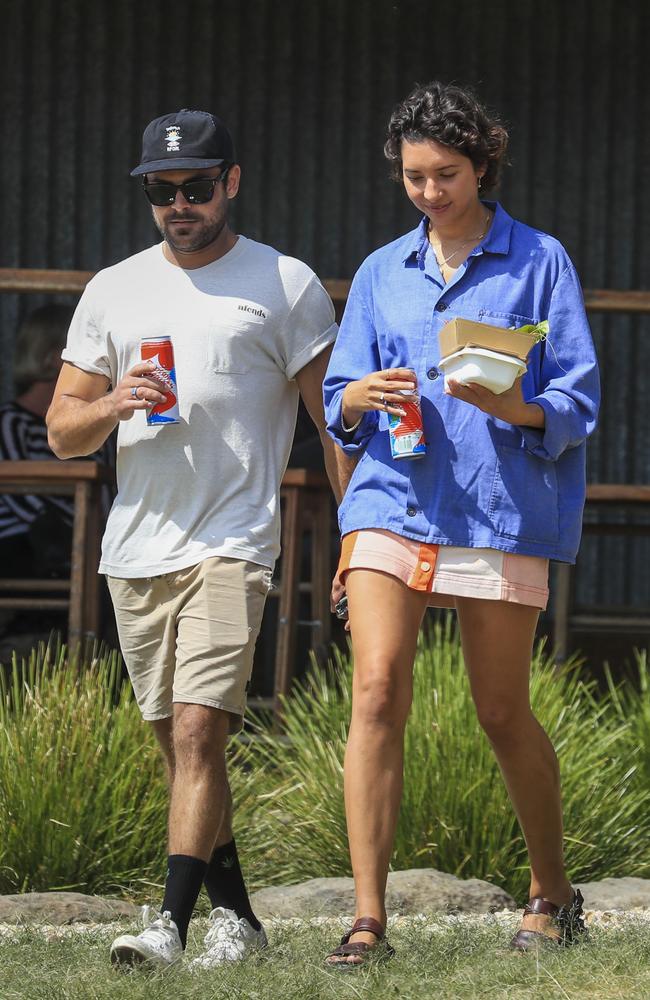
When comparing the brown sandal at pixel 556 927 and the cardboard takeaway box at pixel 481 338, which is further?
the brown sandal at pixel 556 927

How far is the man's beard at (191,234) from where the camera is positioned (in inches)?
165

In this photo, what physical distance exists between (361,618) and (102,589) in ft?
11.9

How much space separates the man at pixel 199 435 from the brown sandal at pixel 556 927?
0.64 metres

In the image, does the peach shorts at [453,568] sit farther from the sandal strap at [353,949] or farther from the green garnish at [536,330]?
the sandal strap at [353,949]

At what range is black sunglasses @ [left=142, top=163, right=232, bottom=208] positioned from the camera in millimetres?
4164

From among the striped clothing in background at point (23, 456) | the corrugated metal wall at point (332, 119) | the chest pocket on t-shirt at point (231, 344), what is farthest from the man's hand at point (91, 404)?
the corrugated metal wall at point (332, 119)

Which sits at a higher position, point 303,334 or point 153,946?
point 303,334

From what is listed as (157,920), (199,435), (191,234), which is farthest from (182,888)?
(191,234)

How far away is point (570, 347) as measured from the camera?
3941 millimetres

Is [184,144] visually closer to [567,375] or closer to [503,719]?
[567,375]

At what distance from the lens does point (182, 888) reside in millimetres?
3803

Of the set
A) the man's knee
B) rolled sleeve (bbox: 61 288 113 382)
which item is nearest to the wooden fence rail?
rolled sleeve (bbox: 61 288 113 382)

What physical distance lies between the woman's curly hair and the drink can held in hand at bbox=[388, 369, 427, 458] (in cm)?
61

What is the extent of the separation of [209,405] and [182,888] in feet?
3.85
